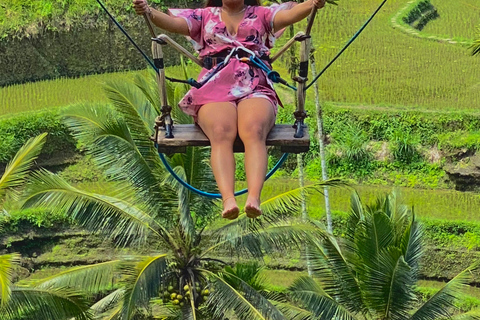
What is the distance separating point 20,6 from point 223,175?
568 inches

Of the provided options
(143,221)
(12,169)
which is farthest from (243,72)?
(143,221)

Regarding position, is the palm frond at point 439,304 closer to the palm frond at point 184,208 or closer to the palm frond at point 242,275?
the palm frond at point 242,275

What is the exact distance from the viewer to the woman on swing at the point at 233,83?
4.74 meters

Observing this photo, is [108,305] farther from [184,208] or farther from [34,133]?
[34,133]

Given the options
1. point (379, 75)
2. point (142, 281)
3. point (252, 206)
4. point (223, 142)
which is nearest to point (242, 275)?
point (142, 281)

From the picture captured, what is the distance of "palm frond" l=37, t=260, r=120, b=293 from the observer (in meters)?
8.83

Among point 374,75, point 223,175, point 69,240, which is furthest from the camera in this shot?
point 374,75

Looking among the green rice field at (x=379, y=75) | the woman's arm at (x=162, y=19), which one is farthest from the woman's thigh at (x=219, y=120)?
the green rice field at (x=379, y=75)

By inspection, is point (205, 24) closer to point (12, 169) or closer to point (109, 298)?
point (12, 169)

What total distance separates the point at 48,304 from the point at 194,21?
4.09 meters

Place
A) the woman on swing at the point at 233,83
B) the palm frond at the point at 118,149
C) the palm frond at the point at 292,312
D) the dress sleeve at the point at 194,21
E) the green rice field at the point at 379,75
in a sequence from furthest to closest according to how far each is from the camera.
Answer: the green rice field at the point at 379,75 → the palm frond at the point at 292,312 → the palm frond at the point at 118,149 → the dress sleeve at the point at 194,21 → the woman on swing at the point at 233,83

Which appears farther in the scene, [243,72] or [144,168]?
[144,168]

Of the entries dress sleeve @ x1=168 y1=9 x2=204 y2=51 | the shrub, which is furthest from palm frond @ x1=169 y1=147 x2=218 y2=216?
the shrub

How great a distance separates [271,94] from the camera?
5047 millimetres
